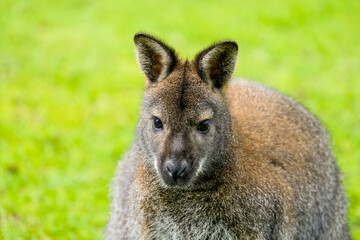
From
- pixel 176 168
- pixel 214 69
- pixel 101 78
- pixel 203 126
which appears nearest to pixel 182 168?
pixel 176 168

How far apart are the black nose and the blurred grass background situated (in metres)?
2.27

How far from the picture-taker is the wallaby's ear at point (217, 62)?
142 inches

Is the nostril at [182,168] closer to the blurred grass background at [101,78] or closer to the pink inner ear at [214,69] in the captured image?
the pink inner ear at [214,69]

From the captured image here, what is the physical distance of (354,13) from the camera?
11.0 metres

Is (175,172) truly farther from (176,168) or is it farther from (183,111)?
(183,111)

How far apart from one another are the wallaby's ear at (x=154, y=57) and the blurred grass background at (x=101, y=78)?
7.35 feet

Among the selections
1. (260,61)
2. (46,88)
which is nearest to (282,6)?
(260,61)

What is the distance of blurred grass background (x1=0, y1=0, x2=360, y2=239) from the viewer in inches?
232

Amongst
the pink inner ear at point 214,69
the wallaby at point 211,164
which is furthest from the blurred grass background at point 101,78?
the pink inner ear at point 214,69

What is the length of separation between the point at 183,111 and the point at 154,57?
508mm

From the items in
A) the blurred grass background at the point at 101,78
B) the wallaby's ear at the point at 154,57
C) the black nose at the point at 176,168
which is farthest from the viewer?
the blurred grass background at the point at 101,78

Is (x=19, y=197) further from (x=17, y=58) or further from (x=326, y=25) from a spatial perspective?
(x=326, y=25)

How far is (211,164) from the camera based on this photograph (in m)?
3.66

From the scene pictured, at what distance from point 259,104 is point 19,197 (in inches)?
112
